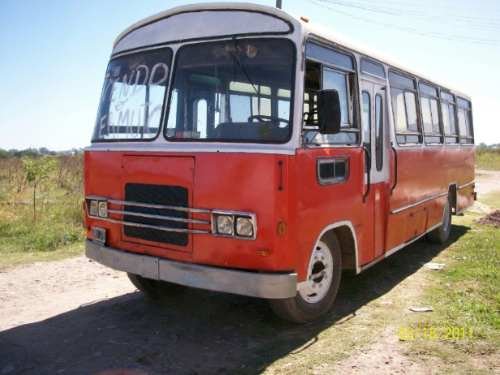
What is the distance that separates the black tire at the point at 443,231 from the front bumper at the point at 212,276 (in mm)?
5755

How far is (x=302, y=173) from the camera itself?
4250mm

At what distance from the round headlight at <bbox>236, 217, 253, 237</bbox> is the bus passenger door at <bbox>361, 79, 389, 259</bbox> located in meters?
1.84

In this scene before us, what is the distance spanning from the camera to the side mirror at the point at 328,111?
432 centimetres

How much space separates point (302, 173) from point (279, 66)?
928 millimetres

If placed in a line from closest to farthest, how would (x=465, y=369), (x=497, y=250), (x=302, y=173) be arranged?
(x=465, y=369) < (x=302, y=173) < (x=497, y=250)

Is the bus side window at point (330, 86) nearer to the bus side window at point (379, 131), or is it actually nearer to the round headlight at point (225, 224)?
the bus side window at point (379, 131)

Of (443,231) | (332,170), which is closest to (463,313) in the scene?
(332,170)

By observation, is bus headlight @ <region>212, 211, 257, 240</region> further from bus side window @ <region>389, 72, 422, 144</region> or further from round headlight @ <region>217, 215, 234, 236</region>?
bus side window @ <region>389, 72, 422, 144</region>

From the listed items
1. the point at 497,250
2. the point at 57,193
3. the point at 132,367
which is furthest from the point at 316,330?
the point at 57,193

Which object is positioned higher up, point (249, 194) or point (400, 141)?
point (400, 141)

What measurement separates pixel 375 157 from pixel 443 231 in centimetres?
415

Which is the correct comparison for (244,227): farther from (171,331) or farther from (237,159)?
(171,331)

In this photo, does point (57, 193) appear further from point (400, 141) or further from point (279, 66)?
point (279, 66)

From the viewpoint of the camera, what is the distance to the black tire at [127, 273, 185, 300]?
565 centimetres
